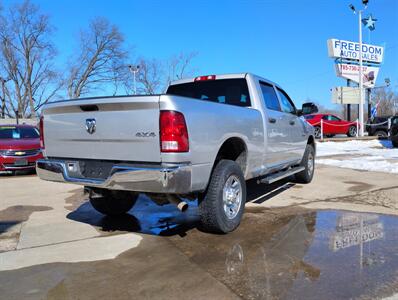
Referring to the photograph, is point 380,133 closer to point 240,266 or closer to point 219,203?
point 219,203

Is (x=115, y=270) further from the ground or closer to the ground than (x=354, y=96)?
closer to the ground

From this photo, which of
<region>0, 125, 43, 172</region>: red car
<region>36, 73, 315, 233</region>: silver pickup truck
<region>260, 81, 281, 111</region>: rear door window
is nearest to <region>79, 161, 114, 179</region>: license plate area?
<region>36, 73, 315, 233</region>: silver pickup truck

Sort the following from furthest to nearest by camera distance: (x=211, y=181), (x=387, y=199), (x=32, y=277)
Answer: (x=387, y=199) → (x=211, y=181) → (x=32, y=277)

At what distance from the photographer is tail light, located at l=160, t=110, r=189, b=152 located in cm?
387

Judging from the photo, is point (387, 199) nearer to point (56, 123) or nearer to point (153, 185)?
point (153, 185)

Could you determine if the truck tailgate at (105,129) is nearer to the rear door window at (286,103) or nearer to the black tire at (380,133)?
the rear door window at (286,103)

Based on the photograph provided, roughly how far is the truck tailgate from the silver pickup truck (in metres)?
0.01

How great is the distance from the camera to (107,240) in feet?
15.5

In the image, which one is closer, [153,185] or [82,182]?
[153,185]

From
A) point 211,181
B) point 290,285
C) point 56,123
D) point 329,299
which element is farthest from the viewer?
point 56,123

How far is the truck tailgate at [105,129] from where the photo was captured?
13.0 feet

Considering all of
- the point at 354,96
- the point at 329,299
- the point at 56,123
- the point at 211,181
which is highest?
the point at 354,96

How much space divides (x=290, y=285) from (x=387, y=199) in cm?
414

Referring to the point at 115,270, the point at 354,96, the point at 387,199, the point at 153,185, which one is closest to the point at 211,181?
the point at 153,185
